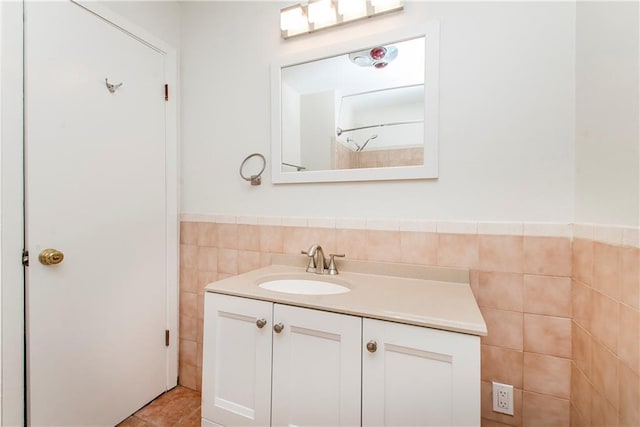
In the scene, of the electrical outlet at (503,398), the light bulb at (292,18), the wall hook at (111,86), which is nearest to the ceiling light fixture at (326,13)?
the light bulb at (292,18)

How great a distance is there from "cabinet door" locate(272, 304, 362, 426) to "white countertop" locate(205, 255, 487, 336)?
0.05 m

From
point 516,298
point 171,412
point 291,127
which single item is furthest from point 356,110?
point 171,412

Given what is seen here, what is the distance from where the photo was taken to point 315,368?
38.5 inches

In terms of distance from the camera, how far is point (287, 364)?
1.01m

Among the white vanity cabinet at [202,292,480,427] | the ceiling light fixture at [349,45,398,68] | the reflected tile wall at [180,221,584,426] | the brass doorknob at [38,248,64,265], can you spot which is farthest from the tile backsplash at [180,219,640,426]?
the brass doorknob at [38,248,64,265]

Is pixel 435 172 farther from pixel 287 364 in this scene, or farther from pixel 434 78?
pixel 287 364

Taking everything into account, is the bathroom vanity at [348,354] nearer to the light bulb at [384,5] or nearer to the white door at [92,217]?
the white door at [92,217]

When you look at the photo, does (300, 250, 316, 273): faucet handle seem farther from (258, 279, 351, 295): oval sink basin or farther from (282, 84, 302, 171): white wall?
Result: (282, 84, 302, 171): white wall

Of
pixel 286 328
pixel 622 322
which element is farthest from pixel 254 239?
pixel 622 322

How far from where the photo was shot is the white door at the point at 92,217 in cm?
118

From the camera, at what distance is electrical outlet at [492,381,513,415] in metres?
1.16

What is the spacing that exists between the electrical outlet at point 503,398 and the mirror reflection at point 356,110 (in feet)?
3.09

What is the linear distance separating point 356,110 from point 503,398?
52.7 inches

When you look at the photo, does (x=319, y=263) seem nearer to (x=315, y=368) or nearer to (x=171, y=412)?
(x=315, y=368)
